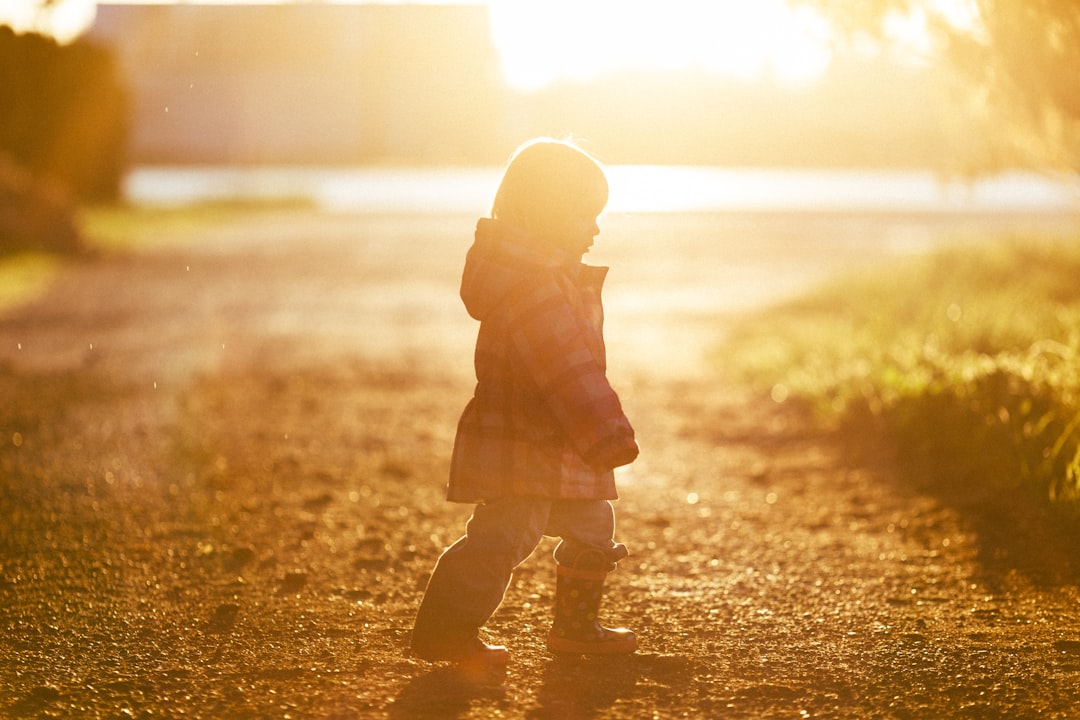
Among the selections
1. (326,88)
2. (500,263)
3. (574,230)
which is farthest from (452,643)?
(326,88)

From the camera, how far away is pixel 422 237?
23.2 m

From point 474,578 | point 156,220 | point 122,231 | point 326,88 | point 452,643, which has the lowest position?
point 452,643

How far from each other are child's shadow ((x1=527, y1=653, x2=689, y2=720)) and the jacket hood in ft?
3.37

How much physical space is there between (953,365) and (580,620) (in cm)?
373

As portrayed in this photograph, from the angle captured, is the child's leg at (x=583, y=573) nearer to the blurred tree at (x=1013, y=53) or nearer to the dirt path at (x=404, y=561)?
the dirt path at (x=404, y=561)

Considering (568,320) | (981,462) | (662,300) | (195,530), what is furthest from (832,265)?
(568,320)

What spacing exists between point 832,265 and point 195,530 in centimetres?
1413

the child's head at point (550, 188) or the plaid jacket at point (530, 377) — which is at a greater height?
the child's head at point (550, 188)

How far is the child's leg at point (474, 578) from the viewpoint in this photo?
362 cm

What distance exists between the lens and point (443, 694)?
3494mm

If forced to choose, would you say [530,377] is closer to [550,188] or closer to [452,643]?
[550,188]

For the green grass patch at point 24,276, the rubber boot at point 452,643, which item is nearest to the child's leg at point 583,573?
the rubber boot at point 452,643

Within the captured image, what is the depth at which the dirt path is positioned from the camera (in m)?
3.55

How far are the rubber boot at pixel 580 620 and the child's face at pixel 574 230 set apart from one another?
92 cm
